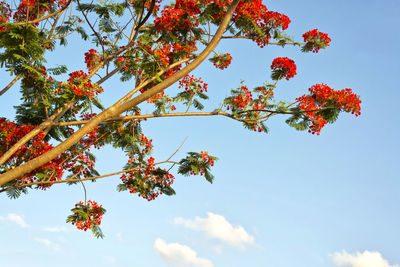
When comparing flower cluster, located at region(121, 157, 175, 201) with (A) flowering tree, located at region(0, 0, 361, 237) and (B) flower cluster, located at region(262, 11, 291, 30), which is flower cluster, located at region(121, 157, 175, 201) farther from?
(B) flower cluster, located at region(262, 11, 291, 30)

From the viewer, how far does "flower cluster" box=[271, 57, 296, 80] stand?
9703mm

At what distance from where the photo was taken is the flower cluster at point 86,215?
8.97 m

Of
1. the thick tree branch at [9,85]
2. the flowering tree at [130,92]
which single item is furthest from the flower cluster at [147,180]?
the thick tree branch at [9,85]

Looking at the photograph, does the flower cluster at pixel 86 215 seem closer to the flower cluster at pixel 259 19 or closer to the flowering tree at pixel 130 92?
the flowering tree at pixel 130 92

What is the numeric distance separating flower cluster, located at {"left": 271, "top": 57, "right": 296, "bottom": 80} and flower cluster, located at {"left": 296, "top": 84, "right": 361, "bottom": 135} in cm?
89

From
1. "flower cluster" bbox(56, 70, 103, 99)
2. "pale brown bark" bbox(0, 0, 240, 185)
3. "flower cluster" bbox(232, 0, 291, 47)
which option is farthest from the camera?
"flower cluster" bbox(232, 0, 291, 47)

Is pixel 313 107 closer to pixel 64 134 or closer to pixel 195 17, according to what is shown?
pixel 195 17

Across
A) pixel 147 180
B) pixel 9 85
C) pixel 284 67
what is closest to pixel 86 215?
pixel 147 180

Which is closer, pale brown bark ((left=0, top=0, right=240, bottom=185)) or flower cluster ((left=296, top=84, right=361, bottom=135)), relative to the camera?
pale brown bark ((left=0, top=0, right=240, bottom=185))

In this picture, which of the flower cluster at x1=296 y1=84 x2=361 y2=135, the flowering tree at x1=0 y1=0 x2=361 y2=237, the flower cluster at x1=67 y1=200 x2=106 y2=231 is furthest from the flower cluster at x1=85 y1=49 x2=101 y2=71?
the flower cluster at x1=296 y1=84 x2=361 y2=135

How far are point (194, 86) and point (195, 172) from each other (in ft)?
8.29

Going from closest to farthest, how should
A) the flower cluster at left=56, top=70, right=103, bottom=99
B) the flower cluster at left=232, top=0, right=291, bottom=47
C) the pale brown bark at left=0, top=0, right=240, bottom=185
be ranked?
1. the pale brown bark at left=0, top=0, right=240, bottom=185
2. the flower cluster at left=56, top=70, right=103, bottom=99
3. the flower cluster at left=232, top=0, right=291, bottom=47

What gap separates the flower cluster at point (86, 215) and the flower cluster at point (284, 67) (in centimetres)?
624

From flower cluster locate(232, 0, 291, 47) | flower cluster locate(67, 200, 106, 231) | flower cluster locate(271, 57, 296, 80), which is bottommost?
flower cluster locate(67, 200, 106, 231)
